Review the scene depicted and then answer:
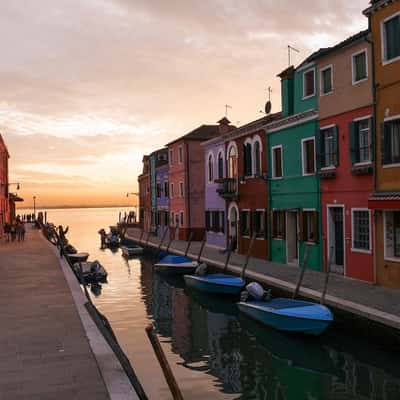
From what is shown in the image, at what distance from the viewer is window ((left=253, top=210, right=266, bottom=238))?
25734 millimetres

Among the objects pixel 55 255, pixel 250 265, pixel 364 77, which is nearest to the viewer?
pixel 364 77

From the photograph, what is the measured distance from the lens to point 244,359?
12383 mm

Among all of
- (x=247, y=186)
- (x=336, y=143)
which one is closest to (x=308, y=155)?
(x=336, y=143)

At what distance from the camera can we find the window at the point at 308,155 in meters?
21.0

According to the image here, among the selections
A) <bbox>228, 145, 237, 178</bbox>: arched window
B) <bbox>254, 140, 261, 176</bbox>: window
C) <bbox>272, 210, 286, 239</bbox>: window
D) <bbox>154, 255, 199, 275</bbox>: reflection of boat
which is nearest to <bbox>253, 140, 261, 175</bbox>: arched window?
<bbox>254, 140, 261, 176</bbox>: window

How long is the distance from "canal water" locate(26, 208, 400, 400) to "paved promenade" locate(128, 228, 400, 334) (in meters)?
0.75

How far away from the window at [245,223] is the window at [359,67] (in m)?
11.4

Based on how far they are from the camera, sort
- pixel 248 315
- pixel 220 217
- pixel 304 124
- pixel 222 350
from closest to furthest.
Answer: pixel 222 350
pixel 248 315
pixel 304 124
pixel 220 217

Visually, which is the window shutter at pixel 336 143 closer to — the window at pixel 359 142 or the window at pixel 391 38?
the window at pixel 359 142

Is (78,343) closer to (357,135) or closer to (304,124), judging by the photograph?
(357,135)

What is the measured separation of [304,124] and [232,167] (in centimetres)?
898

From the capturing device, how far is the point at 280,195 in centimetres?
2391

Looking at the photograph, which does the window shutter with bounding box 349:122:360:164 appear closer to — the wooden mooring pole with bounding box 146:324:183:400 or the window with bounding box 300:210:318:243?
the window with bounding box 300:210:318:243

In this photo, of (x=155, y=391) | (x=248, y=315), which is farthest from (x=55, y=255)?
(x=155, y=391)
